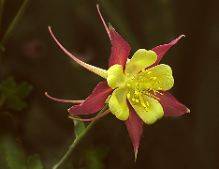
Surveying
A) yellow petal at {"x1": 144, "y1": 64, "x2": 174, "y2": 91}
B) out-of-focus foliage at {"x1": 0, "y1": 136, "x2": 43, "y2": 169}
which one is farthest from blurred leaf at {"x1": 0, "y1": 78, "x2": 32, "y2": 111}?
yellow petal at {"x1": 144, "y1": 64, "x2": 174, "y2": 91}

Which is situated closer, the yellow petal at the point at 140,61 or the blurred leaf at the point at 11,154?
the yellow petal at the point at 140,61

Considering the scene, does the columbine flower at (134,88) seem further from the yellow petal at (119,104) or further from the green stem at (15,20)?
the green stem at (15,20)

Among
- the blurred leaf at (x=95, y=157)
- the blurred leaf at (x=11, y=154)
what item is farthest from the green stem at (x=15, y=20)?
the blurred leaf at (x=95, y=157)

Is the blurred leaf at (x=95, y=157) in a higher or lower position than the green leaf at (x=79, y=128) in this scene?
lower

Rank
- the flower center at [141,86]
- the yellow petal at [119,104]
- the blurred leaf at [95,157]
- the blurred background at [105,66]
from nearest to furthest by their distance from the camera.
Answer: the yellow petal at [119,104] → the flower center at [141,86] → the blurred leaf at [95,157] → the blurred background at [105,66]

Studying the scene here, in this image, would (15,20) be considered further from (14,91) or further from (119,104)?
(119,104)

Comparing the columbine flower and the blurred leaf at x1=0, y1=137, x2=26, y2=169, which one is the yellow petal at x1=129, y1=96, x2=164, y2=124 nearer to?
the columbine flower
